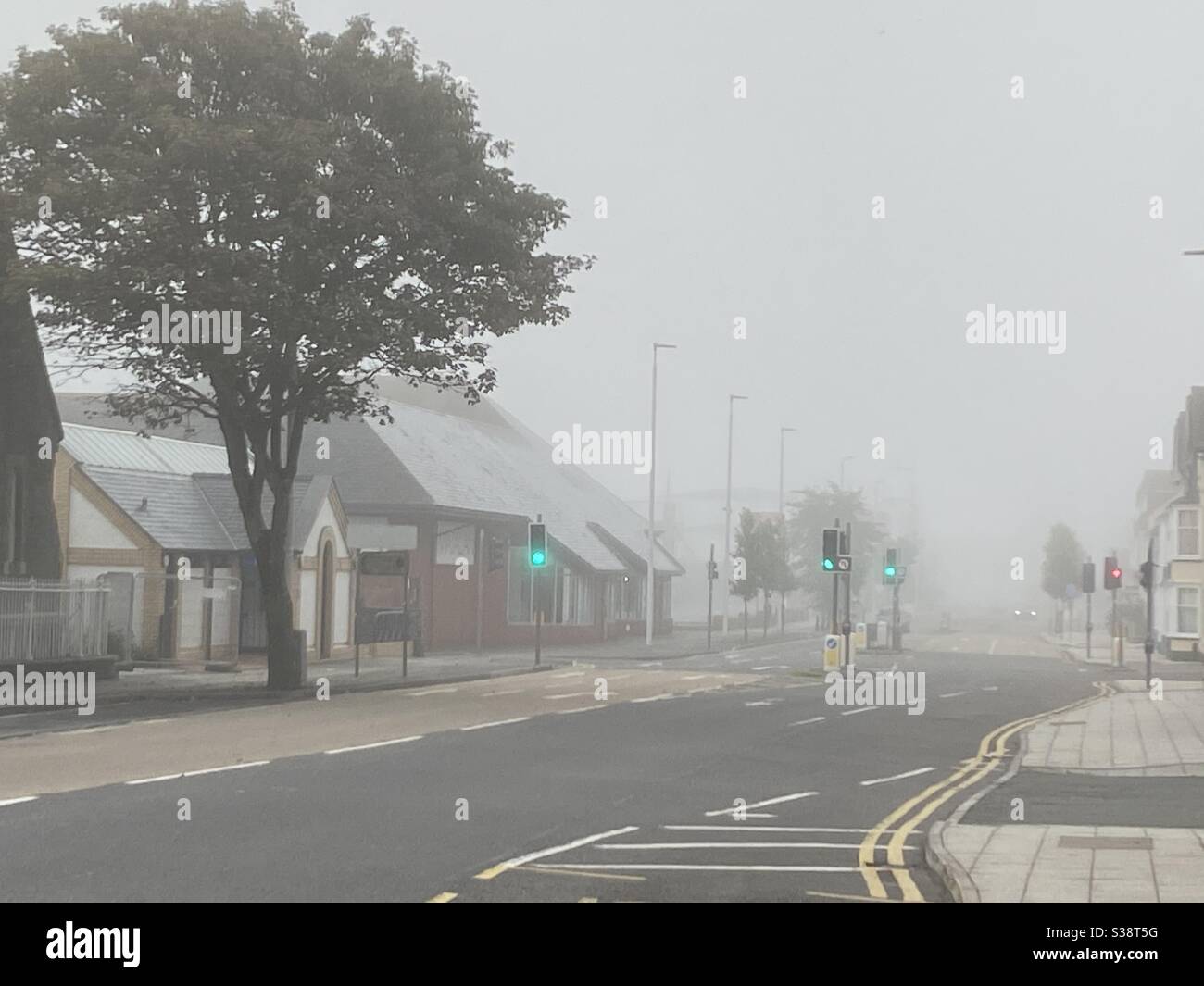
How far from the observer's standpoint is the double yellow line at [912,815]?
10.3m

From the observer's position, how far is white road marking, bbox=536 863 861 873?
10.7 meters

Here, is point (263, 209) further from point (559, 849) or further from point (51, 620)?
point (559, 849)

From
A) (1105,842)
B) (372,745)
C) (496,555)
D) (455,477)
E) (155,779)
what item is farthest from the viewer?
(455,477)

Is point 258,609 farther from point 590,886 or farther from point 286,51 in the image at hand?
point 590,886

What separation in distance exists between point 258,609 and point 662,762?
25.4 metres

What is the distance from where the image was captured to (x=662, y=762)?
17953 mm

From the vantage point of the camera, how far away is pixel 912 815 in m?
14.0

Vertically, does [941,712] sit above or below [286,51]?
below

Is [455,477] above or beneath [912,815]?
above

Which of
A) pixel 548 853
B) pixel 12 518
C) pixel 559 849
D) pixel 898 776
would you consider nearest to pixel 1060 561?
pixel 12 518

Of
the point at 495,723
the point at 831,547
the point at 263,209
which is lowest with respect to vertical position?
the point at 495,723

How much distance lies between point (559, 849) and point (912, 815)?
4013 mm
